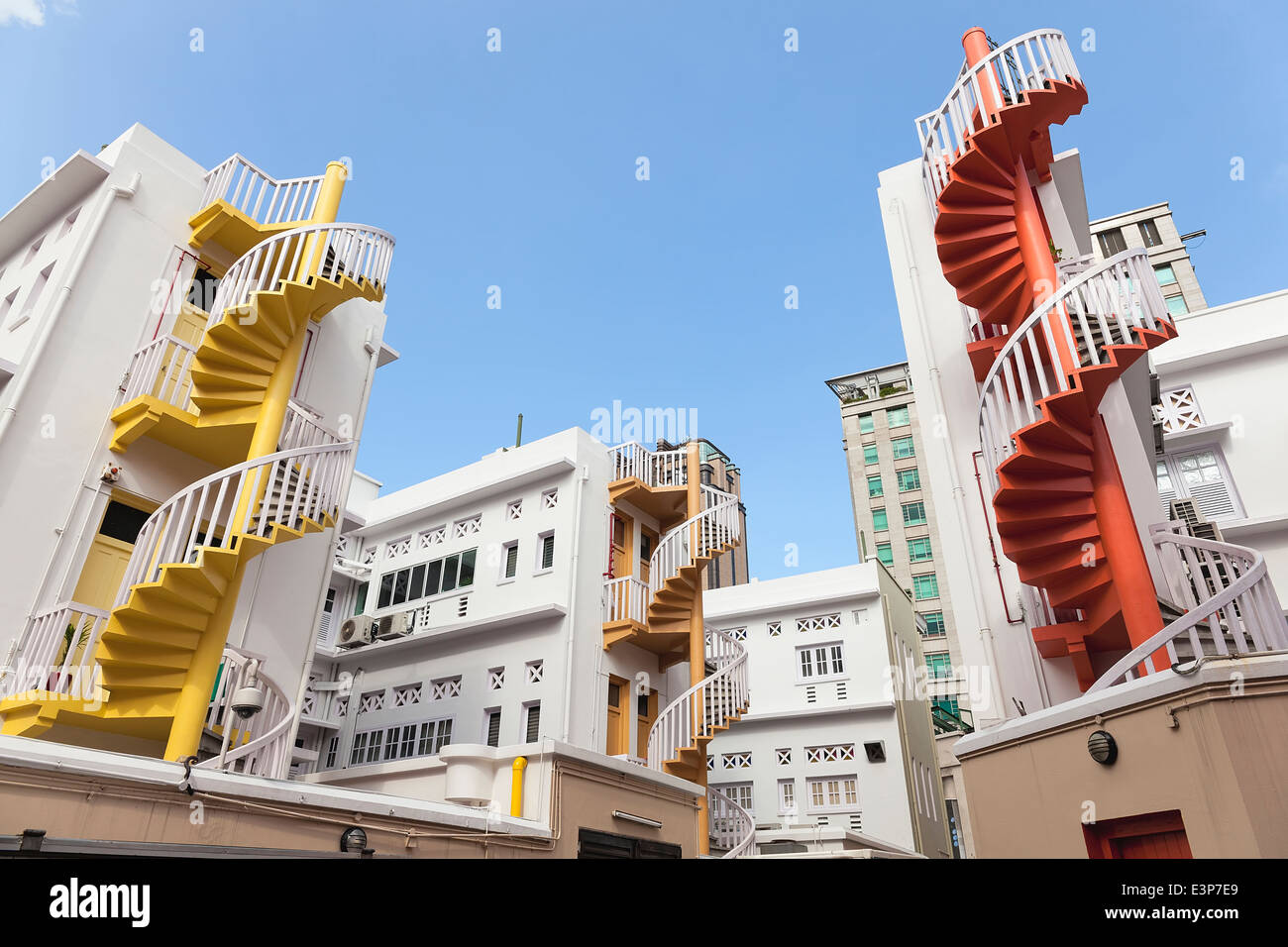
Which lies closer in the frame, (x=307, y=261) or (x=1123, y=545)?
(x=1123, y=545)

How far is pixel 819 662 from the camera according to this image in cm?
2120

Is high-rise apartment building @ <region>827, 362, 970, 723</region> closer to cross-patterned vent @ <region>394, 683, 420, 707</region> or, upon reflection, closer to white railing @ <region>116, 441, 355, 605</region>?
cross-patterned vent @ <region>394, 683, 420, 707</region>

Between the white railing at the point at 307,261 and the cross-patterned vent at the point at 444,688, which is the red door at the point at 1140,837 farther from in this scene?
the cross-patterned vent at the point at 444,688

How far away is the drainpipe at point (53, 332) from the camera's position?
8.14m

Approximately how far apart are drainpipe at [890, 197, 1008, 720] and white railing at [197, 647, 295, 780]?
7.79 meters

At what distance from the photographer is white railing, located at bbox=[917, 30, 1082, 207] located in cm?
891

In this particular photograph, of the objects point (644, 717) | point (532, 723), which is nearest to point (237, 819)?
point (532, 723)

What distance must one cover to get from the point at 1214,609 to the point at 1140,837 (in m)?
1.76

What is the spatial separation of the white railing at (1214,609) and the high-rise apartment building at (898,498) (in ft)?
101

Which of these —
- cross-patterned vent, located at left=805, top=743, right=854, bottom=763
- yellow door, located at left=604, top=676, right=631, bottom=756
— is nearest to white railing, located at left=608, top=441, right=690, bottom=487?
yellow door, located at left=604, top=676, right=631, bottom=756

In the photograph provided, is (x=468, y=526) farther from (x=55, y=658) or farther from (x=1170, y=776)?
(x=1170, y=776)

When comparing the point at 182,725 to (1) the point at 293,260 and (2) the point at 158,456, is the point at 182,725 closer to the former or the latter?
(2) the point at 158,456
